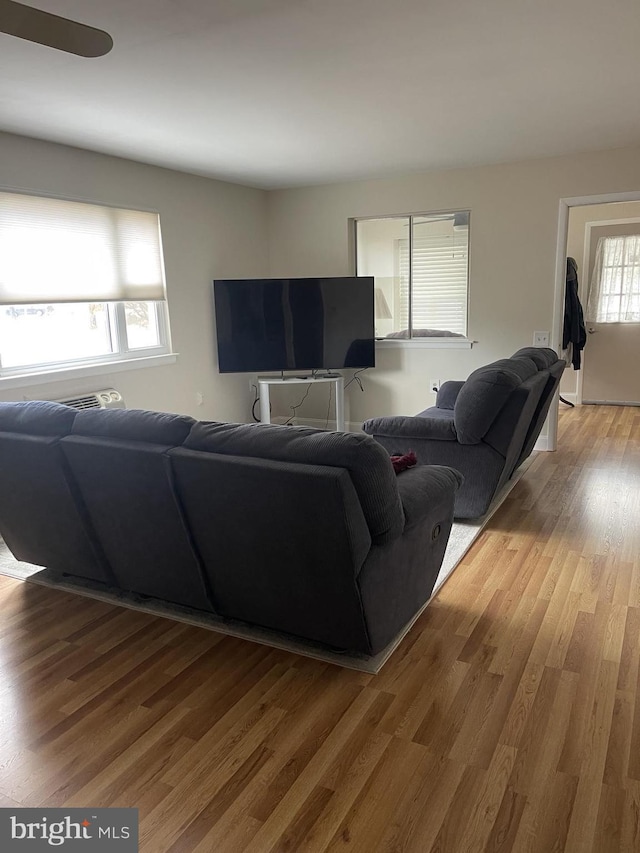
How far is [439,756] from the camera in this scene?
77.9 inches

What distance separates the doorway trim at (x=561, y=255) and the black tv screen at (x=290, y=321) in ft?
5.27

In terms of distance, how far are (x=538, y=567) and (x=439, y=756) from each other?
1.55 metres

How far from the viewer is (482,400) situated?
3.62 m

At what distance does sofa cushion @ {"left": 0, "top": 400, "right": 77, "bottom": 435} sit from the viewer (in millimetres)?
2729

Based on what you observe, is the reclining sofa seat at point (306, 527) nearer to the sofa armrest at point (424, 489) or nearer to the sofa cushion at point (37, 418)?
the sofa armrest at point (424, 489)

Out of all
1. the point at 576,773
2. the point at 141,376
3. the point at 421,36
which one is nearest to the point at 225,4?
the point at 421,36

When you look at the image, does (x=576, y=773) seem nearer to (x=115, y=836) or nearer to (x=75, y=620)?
(x=115, y=836)

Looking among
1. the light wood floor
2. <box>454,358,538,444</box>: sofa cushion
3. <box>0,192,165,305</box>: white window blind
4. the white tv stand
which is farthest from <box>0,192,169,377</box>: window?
<box>454,358,538,444</box>: sofa cushion

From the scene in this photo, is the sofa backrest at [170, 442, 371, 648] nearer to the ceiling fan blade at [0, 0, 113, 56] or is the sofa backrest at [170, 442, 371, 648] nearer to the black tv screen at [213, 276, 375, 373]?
the ceiling fan blade at [0, 0, 113, 56]

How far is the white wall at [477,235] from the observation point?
5.12 metres

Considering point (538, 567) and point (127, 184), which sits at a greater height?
point (127, 184)

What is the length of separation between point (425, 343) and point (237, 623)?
3.86 meters

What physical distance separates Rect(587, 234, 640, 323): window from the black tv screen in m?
3.31

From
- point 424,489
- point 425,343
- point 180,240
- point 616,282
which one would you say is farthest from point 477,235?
point 424,489
